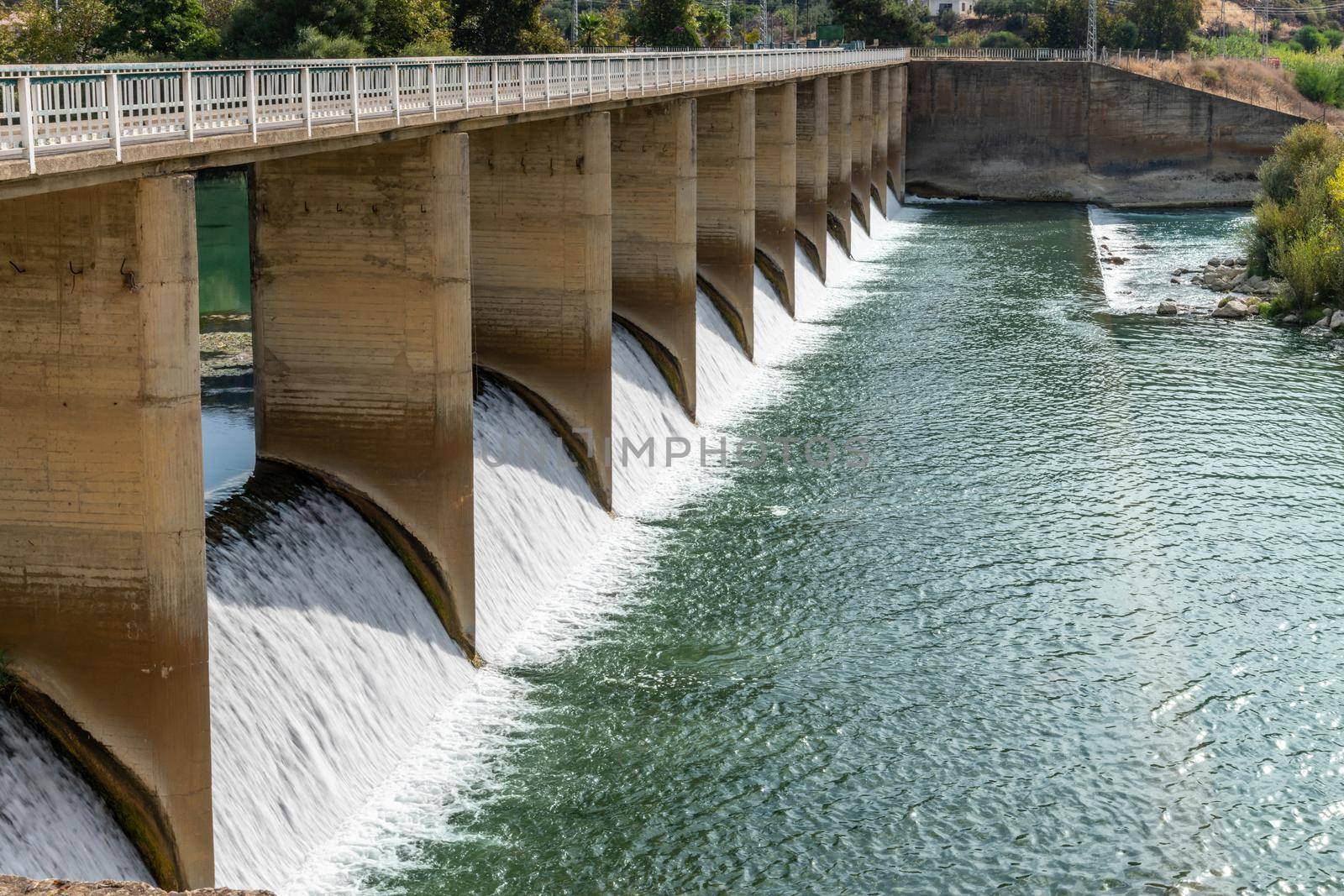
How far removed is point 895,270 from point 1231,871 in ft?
151

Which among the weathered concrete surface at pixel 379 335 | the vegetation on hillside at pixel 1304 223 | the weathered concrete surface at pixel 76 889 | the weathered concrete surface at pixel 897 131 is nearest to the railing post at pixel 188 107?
the weathered concrete surface at pixel 379 335

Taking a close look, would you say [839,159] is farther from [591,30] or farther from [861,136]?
[591,30]

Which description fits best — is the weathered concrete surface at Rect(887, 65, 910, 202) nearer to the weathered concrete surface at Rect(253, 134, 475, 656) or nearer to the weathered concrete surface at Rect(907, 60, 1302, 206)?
the weathered concrete surface at Rect(907, 60, 1302, 206)

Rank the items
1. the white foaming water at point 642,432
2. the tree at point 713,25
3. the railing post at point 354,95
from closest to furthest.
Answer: the railing post at point 354,95, the white foaming water at point 642,432, the tree at point 713,25

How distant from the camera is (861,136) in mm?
74500

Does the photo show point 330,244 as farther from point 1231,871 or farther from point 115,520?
point 1231,871

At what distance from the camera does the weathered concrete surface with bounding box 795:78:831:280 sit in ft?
194

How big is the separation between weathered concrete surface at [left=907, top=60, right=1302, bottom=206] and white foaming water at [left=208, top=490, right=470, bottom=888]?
6649cm

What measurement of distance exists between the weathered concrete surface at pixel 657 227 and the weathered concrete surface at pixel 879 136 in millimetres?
39398

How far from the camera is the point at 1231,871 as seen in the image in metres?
18.0

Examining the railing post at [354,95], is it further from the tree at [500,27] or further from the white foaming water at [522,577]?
the tree at [500,27]

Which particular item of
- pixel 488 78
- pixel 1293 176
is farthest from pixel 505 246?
pixel 1293 176

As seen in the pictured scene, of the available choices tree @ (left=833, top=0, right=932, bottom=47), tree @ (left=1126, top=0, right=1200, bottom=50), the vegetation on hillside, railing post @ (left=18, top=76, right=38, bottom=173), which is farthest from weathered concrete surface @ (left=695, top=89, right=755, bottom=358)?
tree @ (left=1126, top=0, right=1200, bottom=50)

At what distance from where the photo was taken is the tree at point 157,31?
77250 mm
